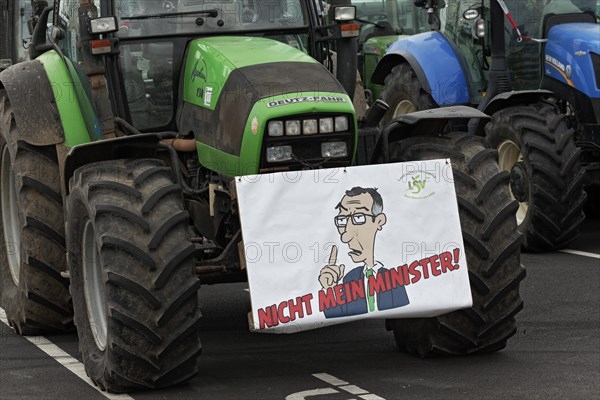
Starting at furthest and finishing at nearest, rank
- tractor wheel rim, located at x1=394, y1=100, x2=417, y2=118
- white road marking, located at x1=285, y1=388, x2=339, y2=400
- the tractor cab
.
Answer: tractor wheel rim, located at x1=394, y1=100, x2=417, y2=118
the tractor cab
white road marking, located at x1=285, y1=388, x2=339, y2=400

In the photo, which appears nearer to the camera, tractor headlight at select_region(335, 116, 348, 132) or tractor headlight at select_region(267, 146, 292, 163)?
tractor headlight at select_region(267, 146, 292, 163)

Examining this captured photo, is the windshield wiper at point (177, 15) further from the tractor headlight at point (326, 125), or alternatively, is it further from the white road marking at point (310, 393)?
the white road marking at point (310, 393)

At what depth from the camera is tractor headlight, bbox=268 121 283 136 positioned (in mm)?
7461

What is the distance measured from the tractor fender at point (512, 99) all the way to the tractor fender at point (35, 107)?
447cm

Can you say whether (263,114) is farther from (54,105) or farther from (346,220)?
(54,105)

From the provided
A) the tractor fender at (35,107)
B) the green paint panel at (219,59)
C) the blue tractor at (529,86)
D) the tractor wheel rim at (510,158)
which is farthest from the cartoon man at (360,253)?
the tractor wheel rim at (510,158)

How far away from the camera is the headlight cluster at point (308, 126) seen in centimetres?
747

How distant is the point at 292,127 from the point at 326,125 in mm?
204

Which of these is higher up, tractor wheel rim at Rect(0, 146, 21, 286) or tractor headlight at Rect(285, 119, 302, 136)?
tractor headlight at Rect(285, 119, 302, 136)

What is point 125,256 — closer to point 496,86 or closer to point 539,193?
point 539,193

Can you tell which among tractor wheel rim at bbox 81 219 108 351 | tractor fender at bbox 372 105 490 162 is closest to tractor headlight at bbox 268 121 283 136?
tractor fender at bbox 372 105 490 162

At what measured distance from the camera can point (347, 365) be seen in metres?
8.05

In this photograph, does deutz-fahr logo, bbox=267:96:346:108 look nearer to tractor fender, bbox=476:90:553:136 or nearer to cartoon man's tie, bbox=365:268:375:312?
cartoon man's tie, bbox=365:268:375:312

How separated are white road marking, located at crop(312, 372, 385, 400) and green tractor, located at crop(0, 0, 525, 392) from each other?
593 millimetres
